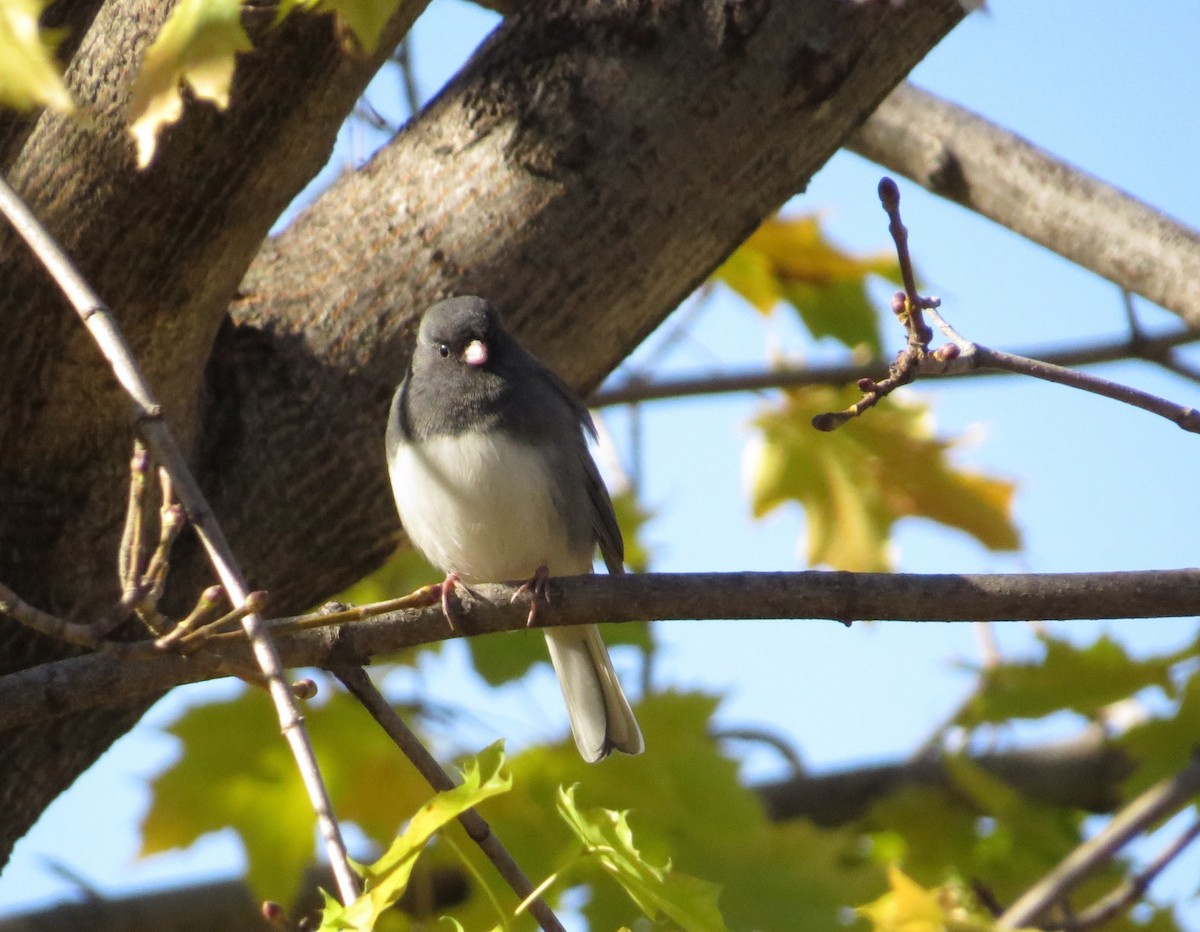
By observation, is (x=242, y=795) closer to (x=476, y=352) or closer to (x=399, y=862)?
(x=476, y=352)

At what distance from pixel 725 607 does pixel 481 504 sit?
3.19 feet

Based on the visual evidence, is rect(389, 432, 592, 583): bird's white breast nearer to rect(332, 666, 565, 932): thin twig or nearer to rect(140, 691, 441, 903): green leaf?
rect(140, 691, 441, 903): green leaf

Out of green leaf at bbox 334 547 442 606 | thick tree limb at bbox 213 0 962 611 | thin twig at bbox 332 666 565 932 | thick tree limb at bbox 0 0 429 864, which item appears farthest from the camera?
green leaf at bbox 334 547 442 606

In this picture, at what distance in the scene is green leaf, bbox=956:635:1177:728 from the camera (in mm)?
2703

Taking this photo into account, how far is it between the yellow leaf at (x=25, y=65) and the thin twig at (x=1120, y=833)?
82.6 inches

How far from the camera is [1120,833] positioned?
8.31 ft

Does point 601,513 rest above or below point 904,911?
above

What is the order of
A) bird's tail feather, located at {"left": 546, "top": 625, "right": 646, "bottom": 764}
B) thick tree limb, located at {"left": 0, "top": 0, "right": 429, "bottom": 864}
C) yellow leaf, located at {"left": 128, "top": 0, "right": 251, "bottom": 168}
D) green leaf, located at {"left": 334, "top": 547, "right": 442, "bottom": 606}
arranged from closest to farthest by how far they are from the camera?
yellow leaf, located at {"left": 128, "top": 0, "right": 251, "bottom": 168}
thick tree limb, located at {"left": 0, "top": 0, "right": 429, "bottom": 864}
bird's tail feather, located at {"left": 546, "top": 625, "right": 646, "bottom": 764}
green leaf, located at {"left": 334, "top": 547, "right": 442, "bottom": 606}

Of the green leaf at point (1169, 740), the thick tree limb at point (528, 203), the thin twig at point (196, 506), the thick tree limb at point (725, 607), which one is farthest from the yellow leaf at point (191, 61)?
the green leaf at point (1169, 740)

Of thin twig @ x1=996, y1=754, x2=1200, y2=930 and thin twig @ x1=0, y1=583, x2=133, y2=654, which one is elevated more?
thin twig @ x1=0, y1=583, x2=133, y2=654

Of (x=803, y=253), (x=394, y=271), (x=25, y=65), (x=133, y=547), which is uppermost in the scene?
(x=803, y=253)

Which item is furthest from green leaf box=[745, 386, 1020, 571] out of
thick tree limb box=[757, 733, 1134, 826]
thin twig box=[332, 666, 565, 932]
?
thin twig box=[332, 666, 565, 932]

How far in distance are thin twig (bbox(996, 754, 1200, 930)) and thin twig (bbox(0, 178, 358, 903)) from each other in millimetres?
1605

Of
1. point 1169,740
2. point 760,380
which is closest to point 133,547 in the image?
point 760,380
